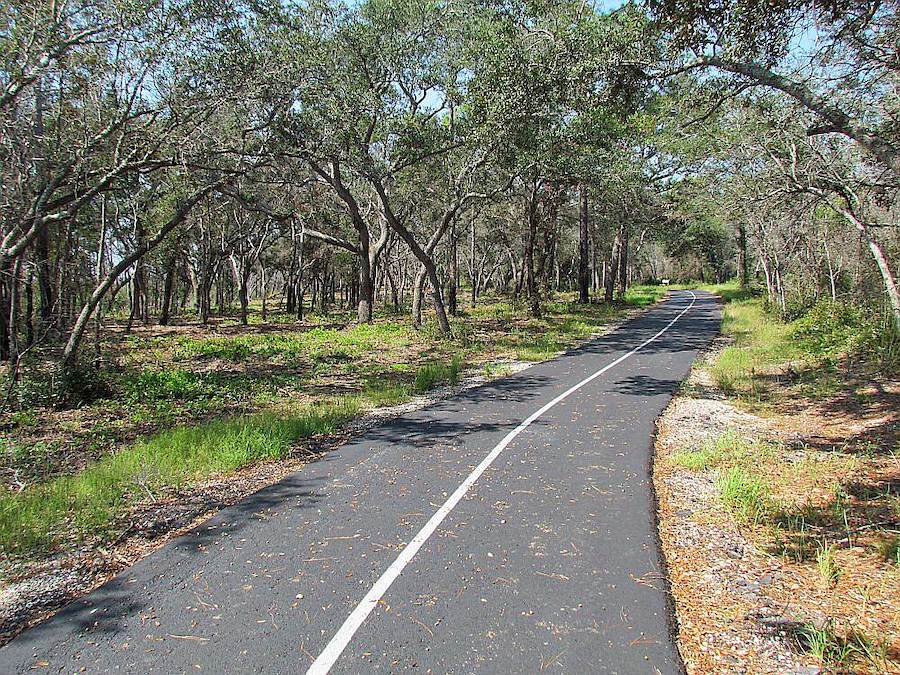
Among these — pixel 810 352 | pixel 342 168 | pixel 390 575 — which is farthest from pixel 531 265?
pixel 390 575

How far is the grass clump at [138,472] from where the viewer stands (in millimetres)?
5203

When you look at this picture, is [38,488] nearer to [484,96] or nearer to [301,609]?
[301,609]

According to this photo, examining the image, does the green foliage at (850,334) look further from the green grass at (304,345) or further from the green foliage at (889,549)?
the green grass at (304,345)

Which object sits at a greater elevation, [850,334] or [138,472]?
[850,334]

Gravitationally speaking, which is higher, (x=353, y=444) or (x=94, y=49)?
(x=94, y=49)

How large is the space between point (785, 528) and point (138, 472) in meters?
7.10

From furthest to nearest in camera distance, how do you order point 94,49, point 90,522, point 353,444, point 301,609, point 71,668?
point 94,49
point 353,444
point 90,522
point 301,609
point 71,668

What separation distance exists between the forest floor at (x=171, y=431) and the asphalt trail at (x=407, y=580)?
1.62 feet

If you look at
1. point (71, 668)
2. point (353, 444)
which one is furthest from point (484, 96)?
point (71, 668)

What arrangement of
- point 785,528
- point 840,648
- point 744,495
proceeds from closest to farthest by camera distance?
point 840,648
point 785,528
point 744,495

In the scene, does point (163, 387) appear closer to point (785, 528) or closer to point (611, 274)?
point (785, 528)

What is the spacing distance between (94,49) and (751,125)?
1496 centimetres

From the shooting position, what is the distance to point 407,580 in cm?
430

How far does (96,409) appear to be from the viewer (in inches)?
418
